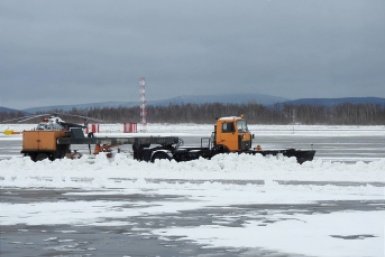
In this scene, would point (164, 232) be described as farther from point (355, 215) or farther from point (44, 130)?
point (44, 130)

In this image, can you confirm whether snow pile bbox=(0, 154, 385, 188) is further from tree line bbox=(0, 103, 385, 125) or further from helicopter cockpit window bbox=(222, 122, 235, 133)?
tree line bbox=(0, 103, 385, 125)

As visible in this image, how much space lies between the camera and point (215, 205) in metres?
14.9

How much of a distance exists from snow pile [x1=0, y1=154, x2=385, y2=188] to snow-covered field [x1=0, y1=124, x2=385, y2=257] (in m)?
0.03

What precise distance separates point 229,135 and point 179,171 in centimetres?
378

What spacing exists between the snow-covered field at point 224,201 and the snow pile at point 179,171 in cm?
3

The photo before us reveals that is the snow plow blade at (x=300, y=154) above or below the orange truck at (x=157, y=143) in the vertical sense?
below

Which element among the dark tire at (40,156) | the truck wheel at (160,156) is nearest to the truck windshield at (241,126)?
the truck wheel at (160,156)

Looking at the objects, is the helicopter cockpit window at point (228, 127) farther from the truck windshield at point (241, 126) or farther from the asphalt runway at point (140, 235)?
the asphalt runway at point (140, 235)

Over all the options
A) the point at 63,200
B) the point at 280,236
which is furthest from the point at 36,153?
the point at 280,236

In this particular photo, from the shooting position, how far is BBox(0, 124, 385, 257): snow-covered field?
1087 centimetres

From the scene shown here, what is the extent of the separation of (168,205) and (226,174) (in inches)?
312

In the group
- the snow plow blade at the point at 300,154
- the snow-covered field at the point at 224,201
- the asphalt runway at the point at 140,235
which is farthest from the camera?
the snow plow blade at the point at 300,154

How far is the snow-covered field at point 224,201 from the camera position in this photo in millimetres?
10867

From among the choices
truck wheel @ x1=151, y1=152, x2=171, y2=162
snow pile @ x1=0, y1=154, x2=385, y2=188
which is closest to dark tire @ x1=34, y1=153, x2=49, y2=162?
snow pile @ x1=0, y1=154, x2=385, y2=188
